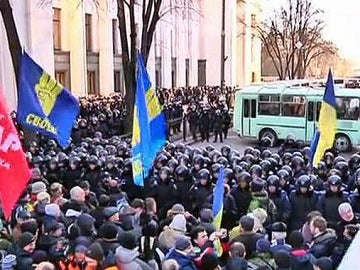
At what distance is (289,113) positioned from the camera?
23344mm

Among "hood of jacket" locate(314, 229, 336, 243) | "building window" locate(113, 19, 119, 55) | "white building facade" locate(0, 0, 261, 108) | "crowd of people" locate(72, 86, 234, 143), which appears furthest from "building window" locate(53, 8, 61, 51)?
"hood of jacket" locate(314, 229, 336, 243)

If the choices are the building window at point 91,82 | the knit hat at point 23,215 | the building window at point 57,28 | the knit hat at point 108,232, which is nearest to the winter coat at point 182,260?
the knit hat at point 108,232

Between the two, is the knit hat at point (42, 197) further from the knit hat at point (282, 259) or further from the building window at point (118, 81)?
the building window at point (118, 81)

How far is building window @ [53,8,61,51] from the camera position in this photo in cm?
3350

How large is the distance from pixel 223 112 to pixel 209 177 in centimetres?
1552

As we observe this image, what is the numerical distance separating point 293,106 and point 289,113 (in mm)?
297

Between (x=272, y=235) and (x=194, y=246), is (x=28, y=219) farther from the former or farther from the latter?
(x=272, y=235)

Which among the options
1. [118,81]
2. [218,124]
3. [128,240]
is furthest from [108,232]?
[118,81]

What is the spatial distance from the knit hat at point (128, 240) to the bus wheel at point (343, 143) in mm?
17335

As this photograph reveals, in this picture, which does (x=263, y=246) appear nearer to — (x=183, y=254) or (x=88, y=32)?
(x=183, y=254)

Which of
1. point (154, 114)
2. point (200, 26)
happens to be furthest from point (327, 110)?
point (200, 26)

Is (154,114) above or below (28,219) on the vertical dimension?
above

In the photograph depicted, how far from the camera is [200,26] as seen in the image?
194ft

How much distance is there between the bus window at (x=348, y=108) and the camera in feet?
72.1
